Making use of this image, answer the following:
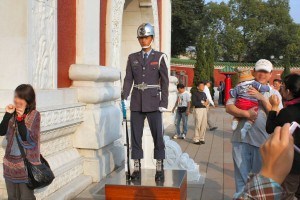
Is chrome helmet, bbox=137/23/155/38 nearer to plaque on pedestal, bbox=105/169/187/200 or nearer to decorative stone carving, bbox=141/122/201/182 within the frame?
plaque on pedestal, bbox=105/169/187/200

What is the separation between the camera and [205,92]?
11180 mm

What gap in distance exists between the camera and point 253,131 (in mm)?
4527

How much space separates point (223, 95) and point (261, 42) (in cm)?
2208

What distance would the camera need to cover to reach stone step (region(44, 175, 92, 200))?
5285 millimetres

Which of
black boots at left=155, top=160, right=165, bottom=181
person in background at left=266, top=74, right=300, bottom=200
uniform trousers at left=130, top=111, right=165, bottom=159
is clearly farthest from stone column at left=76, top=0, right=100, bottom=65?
person in background at left=266, top=74, right=300, bottom=200

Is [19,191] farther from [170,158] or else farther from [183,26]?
[183,26]

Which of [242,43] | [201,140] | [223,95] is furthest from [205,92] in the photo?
[242,43]

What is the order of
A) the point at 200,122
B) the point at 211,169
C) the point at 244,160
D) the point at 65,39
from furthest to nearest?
the point at 200,122, the point at 211,169, the point at 65,39, the point at 244,160

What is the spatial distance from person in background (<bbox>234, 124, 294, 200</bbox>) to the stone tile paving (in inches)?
174

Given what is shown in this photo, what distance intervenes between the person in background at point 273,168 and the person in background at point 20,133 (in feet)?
8.77

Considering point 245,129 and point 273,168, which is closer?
point 273,168

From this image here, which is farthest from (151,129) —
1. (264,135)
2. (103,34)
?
(103,34)

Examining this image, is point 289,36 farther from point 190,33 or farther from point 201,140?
point 201,140

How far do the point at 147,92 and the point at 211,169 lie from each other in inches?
120
